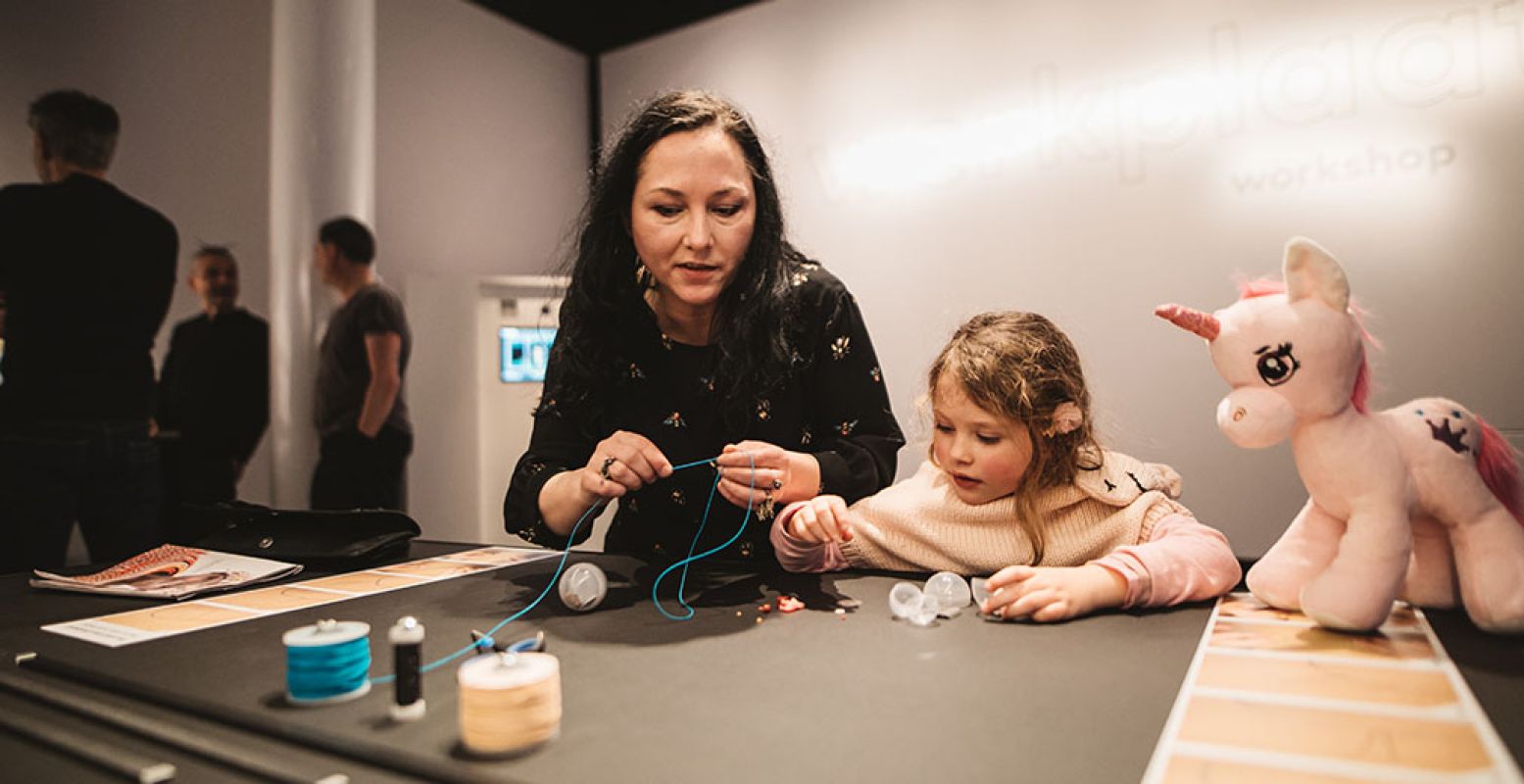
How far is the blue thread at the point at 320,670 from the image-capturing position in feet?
2.50

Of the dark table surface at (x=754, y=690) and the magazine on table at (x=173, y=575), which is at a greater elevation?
the dark table surface at (x=754, y=690)

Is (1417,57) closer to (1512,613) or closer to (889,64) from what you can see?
(889,64)

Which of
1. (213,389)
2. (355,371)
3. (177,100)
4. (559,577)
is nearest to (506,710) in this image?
(559,577)

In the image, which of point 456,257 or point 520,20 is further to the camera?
point 520,20

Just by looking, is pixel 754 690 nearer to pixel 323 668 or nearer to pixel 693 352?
pixel 323 668

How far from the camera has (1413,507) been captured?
90 centimetres

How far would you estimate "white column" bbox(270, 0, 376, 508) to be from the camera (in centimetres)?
327

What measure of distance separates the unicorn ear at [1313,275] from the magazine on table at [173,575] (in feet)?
4.80

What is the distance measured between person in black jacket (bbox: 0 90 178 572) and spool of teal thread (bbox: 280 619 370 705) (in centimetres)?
207

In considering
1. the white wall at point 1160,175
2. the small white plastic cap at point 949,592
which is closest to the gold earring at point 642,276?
the small white plastic cap at point 949,592

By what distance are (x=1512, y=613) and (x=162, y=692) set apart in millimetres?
1301

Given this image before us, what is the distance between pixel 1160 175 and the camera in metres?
3.38

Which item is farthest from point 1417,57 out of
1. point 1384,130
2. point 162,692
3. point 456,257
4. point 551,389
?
point 456,257

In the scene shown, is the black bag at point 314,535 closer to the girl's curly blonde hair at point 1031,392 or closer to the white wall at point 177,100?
the girl's curly blonde hair at point 1031,392
